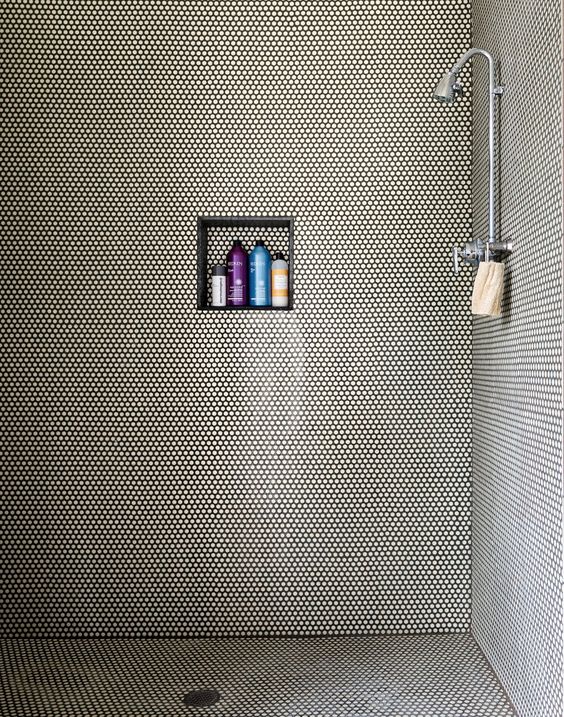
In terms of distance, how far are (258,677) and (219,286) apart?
1.55 meters

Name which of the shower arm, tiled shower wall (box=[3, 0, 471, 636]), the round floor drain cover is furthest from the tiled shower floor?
the shower arm

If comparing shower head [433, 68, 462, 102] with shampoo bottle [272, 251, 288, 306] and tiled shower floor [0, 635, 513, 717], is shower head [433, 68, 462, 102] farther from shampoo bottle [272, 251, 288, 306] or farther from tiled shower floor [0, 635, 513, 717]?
tiled shower floor [0, 635, 513, 717]

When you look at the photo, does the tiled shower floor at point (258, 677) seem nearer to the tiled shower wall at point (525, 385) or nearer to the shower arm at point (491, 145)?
the tiled shower wall at point (525, 385)

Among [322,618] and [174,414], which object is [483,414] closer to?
[322,618]

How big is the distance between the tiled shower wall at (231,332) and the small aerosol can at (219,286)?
8 centimetres

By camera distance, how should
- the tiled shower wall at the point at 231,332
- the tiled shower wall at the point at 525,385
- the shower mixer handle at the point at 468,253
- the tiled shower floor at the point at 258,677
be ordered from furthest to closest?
the tiled shower wall at the point at 231,332
the shower mixer handle at the point at 468,253
the tiled shower floor at the point at 258,677
the tiled shower wall at the point at 525,385

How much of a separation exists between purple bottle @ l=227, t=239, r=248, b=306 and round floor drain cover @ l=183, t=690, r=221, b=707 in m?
1.50

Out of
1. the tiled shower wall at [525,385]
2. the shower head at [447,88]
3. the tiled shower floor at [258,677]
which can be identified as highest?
the shower head at [447,88]

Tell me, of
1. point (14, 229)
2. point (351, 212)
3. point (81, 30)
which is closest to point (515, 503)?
point (351, 212)

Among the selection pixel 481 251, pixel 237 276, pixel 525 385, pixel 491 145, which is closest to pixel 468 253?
pixel 481 251

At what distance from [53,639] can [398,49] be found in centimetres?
287

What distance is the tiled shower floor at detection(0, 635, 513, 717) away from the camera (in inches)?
90.0

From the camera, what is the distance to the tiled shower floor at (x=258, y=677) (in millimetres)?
2287

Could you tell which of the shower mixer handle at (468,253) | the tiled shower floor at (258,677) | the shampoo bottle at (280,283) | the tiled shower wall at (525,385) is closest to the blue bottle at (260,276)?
the shampoo bottle at (280,283)
